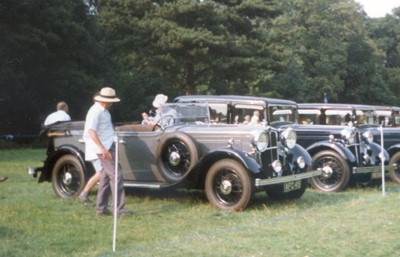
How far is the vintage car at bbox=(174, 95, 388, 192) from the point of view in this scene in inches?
451

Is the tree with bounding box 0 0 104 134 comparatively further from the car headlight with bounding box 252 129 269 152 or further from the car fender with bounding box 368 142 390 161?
the car headlight with bounding box 252 129 269 152

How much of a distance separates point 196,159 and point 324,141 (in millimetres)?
3973

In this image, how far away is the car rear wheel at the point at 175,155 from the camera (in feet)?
29.2

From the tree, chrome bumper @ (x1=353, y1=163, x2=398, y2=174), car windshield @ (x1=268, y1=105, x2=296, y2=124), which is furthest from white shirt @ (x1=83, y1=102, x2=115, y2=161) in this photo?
the tree

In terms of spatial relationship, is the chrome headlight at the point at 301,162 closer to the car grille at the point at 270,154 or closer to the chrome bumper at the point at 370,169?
the car grille at the point at 270,154

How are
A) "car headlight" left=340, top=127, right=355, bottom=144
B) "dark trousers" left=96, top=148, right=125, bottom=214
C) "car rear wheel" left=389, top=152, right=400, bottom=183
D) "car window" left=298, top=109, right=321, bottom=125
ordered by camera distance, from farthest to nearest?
"car window" left=298, top=109, right=321, bottom=125
"car rear wheel" left=389, top=152, right=400, bottom=183
"car headlight" left=340, top=127, right=355, bottom=144
"dark trousers" left=96, top=148, right=125, bottom=214

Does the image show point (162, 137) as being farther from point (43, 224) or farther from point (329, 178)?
point (329, 178)

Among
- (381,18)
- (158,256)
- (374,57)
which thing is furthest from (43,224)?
(381,18)

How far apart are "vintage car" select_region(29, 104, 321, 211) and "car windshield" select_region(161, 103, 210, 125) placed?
0.6 inches

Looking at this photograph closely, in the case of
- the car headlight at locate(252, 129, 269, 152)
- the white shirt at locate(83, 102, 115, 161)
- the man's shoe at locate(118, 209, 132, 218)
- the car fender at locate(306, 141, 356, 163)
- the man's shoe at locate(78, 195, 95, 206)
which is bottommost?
the man's shoe at locate(118, 209, 132, 218)

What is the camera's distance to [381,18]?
69875 mm

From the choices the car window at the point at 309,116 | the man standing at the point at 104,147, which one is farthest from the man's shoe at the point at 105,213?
the car window at the point at 309,116

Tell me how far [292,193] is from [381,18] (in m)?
64.5

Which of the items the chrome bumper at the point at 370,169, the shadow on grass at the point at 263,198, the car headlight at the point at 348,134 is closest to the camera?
the shadow on grass at the point at 263,198
